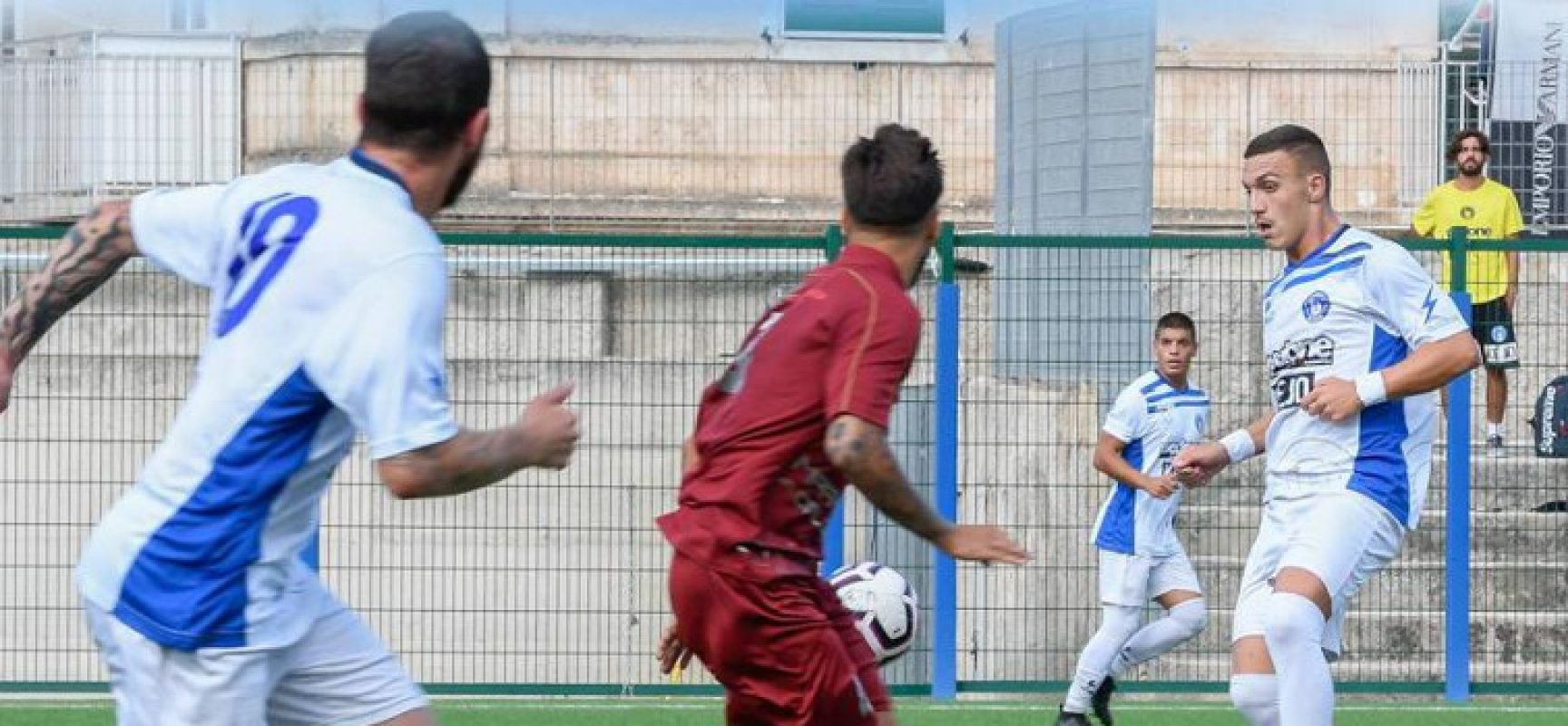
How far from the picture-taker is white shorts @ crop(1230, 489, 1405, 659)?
7527 mm

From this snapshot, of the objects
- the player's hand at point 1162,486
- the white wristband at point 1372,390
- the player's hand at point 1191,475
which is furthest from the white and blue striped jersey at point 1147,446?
the white wristband at point 1372,390

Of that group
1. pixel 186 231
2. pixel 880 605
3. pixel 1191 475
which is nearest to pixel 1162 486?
pixel 1191 475

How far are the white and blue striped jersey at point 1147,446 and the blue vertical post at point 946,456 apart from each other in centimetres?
91

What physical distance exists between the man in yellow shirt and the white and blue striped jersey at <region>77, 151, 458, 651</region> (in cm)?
907

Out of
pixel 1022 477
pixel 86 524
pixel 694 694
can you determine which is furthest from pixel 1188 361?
pixel 86 524

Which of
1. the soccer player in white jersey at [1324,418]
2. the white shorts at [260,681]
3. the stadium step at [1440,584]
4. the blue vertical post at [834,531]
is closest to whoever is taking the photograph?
the white shorts at [260,681]

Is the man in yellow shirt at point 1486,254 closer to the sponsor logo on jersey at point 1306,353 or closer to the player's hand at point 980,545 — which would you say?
the sponsor logo on jersey at point 1306,353

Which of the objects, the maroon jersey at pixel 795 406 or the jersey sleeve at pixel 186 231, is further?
the maroon jersey at pixel 795 406

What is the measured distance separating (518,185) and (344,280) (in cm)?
1432

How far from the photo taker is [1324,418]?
7.63 meters

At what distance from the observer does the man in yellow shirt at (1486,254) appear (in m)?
14.0

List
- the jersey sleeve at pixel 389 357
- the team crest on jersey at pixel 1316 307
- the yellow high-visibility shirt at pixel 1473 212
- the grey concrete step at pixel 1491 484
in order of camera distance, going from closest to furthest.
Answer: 1. the jersey sleeve at pixel 389 357
2. the team crest on jersey at pixel 1316 307
3. the grey concrete step at pixel 1491 484
4. the yellow high-visibility shirt at pixel 1473 212

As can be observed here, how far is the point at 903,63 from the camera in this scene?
1905 centimetres

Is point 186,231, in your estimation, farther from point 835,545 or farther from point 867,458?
point 835,545
